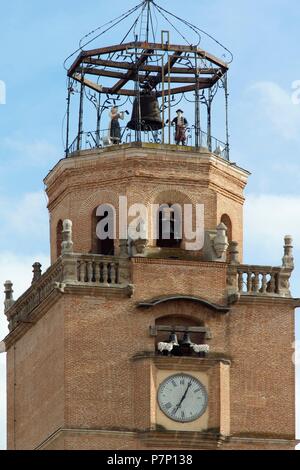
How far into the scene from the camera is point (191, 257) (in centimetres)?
11694

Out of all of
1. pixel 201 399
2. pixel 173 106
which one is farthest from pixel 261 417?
pixel 173 106

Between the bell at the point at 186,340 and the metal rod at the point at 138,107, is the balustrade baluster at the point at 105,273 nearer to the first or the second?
the bell at the point at 186,340

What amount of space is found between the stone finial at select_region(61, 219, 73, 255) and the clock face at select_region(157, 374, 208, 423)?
14.1 ft

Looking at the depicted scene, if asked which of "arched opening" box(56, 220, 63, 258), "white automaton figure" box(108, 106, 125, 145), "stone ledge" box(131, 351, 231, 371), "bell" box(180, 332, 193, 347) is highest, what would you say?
"white automaton figure" box(108, 106, 125, 145)

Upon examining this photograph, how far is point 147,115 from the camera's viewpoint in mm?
118625

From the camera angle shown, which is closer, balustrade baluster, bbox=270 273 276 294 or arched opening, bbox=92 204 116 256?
arched opening, bbox=92 204 116 256

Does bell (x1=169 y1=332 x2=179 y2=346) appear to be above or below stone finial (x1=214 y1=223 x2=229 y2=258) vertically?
below

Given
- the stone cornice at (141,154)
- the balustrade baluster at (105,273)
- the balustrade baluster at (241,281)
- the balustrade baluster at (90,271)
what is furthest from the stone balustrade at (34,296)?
the balustrade baluster at (241,281)

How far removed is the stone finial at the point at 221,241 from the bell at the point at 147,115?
3.73m

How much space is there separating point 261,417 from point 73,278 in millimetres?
6177

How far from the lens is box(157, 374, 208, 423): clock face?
115438mm

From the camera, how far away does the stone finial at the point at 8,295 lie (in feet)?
394

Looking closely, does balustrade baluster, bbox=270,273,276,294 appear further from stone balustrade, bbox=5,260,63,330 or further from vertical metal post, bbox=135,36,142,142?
stone balustrade, bbox=5,260,63,330

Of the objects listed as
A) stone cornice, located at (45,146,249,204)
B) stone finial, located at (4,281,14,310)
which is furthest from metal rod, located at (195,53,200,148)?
stone finial, located at (4,281,14,310)
